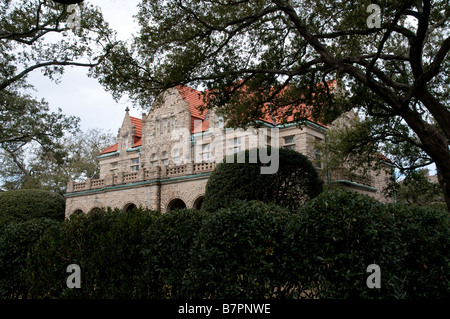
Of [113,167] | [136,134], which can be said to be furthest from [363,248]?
[113,167]

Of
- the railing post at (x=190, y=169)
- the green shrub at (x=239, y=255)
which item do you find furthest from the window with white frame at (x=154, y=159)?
the green shrub at (x=239, y=255)

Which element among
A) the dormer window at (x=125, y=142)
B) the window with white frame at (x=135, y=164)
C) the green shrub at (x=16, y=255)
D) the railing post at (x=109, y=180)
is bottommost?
the green shrub at (x=16, y=255)

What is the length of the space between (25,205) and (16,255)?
Result: 882 inches

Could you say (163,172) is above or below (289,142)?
below

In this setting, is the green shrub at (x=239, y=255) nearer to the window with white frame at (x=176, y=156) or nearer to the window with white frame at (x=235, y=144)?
the window with white frame at (x=235, y=144)

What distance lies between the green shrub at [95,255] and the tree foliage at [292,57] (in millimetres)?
6550

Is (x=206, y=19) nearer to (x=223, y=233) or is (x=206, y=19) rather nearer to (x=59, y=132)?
(x=223, y=233)

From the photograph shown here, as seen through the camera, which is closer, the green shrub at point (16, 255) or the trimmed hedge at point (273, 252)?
the trimmed hedge at point (273, 252)

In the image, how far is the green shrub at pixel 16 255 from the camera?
8695 mm

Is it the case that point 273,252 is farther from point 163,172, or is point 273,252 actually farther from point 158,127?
point 158,127

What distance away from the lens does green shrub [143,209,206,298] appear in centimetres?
641

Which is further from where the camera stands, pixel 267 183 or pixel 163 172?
pixel 163 172

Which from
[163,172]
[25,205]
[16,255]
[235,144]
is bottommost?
[16,255]

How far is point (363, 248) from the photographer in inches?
198
